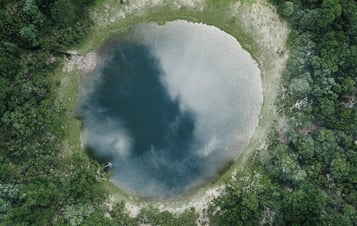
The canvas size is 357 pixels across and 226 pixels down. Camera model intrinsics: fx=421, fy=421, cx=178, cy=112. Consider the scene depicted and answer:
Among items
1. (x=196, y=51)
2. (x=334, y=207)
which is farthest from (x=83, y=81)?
(x=334, y=207)

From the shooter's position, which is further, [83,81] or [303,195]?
[83,81]

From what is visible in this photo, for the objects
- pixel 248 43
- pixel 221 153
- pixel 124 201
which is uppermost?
pixel 248 43

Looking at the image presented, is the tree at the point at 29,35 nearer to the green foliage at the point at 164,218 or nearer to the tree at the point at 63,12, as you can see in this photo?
the tree at the point at 63,12

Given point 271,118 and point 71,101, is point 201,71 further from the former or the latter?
point 71,101

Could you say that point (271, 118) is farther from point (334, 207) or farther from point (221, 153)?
point (334, 207)

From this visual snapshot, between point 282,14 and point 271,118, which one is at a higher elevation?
point 282,14

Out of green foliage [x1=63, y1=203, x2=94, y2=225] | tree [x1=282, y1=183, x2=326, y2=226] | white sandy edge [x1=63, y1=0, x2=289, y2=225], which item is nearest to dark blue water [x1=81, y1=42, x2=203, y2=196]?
white sandy edge [x1=63, y1=0, x2=289, y2=225]

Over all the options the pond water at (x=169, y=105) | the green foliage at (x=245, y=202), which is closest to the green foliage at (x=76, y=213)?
the pond water at (x=169, y=105)

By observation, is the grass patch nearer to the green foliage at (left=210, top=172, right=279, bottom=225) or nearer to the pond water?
the pond water

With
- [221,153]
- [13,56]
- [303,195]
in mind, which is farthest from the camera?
[221,153]

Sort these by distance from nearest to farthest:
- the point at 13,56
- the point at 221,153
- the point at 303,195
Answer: the point at 303,195 < the point at 13,56 < the point at 221,153
